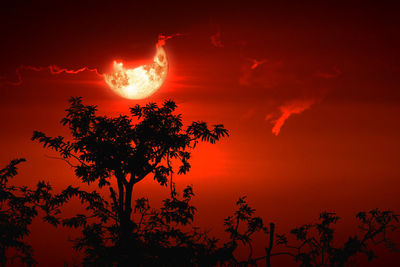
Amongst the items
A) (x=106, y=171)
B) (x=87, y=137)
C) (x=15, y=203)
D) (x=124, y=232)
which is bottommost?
(x=124, y=232)

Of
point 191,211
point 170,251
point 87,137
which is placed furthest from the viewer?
point 191,211

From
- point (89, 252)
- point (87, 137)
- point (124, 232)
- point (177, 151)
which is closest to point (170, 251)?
A: point (124, 232)

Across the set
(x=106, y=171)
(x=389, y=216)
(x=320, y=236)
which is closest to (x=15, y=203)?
(x=106, y=171)

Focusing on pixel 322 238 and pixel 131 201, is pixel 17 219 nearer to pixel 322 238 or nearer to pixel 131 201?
pixel 131 201

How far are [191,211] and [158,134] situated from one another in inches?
107

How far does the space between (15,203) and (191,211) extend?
5.55m

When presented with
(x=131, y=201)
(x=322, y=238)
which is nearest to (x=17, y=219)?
(x=131, y=201)

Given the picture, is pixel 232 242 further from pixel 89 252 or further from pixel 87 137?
pixel 87 137

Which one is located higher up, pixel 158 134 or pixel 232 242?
pixel 158 134

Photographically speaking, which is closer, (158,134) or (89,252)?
(89,252)

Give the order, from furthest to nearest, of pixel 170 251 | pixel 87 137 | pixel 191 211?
1. pixel 191 211
2. pixel 87 137
3. pixel 170 251

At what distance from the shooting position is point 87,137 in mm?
11711

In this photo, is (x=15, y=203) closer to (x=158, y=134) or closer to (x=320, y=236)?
(x=158, y=134)

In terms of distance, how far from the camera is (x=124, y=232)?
11.7 m
